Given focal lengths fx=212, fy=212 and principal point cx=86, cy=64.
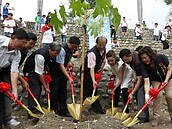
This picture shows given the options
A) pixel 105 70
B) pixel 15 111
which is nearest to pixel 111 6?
pixel 15 111

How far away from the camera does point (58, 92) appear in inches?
169

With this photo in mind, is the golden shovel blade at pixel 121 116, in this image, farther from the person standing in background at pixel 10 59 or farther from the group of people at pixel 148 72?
the person standing in background at pixel 10 59

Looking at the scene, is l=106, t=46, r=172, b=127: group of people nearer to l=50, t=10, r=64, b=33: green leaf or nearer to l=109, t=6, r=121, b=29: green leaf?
l=109, t=6, r=121, b=29: green leaf

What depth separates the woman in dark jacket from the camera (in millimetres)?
3498

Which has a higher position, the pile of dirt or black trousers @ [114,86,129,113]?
black trousers @ [114,86,129,113]

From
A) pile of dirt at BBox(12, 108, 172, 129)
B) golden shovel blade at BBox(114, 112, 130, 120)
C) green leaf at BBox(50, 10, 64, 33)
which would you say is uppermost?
green leaf at BBox(50, 10, 64, 33)

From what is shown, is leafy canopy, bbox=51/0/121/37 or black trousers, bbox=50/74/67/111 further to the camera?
black trousers, bbox=50/74/67/111

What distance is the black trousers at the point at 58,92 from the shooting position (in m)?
4.14

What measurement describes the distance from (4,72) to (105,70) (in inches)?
151

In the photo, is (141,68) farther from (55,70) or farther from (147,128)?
(55,70)

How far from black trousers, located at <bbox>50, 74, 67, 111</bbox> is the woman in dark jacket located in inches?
64.1

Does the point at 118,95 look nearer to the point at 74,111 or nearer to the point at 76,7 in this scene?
the point at 74,111

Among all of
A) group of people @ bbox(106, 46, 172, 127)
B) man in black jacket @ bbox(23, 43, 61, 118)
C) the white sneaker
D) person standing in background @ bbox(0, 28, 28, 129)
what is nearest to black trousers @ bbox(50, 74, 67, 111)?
man in black jacket @ bbox(23, 43, 61, 118)

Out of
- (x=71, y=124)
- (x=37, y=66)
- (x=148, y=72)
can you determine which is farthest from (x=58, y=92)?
(x=148, y=72)
